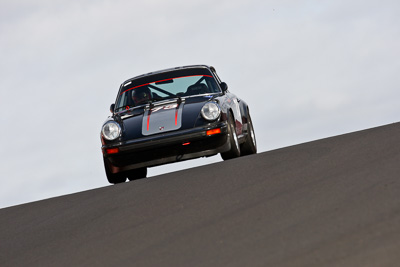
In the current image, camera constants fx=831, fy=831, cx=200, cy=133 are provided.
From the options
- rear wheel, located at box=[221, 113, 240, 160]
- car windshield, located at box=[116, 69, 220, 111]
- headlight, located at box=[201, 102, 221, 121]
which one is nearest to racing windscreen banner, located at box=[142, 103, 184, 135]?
headlight, located at box=[201, 102, 221, 121]

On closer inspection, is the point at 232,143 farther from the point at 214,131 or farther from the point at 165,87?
the point at 165,87

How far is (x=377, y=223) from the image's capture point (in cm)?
468

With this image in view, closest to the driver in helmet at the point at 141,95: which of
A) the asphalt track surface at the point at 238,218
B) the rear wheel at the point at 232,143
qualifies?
the rear wheel at the point at 232,143

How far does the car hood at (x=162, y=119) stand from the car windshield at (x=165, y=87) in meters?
0.74

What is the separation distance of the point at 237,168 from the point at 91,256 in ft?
10.1

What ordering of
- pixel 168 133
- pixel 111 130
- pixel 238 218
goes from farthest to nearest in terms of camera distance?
pixel 111 130 → pixel 168 133 → pixel 238 218

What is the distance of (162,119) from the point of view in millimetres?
10023

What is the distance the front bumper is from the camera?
980cm

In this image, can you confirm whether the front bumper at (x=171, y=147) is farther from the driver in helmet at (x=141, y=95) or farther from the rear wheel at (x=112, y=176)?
the driver in helmet at (x=141, y=95)

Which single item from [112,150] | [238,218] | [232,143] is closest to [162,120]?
[112,150]

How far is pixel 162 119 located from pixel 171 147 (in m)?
0.40

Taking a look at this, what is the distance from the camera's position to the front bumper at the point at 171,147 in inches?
386

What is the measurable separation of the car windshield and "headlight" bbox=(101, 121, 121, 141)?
3.43 ft

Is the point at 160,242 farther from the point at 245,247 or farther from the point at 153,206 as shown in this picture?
the point at 153,206
